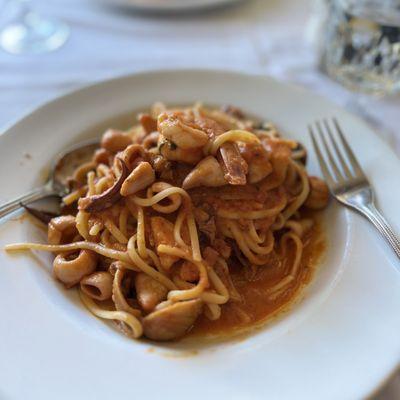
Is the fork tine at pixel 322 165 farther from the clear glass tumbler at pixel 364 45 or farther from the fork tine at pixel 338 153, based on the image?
the clear glass tumbler at pixel 364 45

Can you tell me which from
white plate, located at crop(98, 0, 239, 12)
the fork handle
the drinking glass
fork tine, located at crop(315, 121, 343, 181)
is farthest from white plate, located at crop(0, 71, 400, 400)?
white plate, located at crop(98, 0, 239, 12)

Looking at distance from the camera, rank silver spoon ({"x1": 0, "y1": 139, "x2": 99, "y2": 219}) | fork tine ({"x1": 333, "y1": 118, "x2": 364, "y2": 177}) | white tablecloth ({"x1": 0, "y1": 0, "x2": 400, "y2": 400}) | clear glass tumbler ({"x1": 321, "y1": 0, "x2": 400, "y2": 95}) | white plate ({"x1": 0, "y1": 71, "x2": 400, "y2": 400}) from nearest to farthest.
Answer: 1. white plate ({"x1": 0, "y1": 71, "x2": 400, "y2": 400})
2. silver spoon ({"x1": 0, "y1": 139, "x2": 99, "y2": 219})
3. fork tine ({"x1": 333, "y1": 118, "x2": 364, "y2": 177})
4. clear glass tumbler ({"x1": 321, "y1": 0, "x2": 400, "y2": 95})
5. white tablecloth ({"x1": 0, "y1": 0, "x2": 400, "y2": 400})

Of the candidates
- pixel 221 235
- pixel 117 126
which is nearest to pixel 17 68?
pixel 117 126

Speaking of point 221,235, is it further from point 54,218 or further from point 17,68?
point 17,68

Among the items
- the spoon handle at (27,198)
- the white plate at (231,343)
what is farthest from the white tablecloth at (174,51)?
the white plate at (231,343)

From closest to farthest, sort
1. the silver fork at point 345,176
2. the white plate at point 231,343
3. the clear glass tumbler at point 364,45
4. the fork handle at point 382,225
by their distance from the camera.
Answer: the white plate at point 231,343
the fork handle at point 382,225
the silver fork at point 345,176
the clear glass tumbler at point 364,45

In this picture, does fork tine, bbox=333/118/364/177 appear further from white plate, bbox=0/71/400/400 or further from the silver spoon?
the silver spoon
